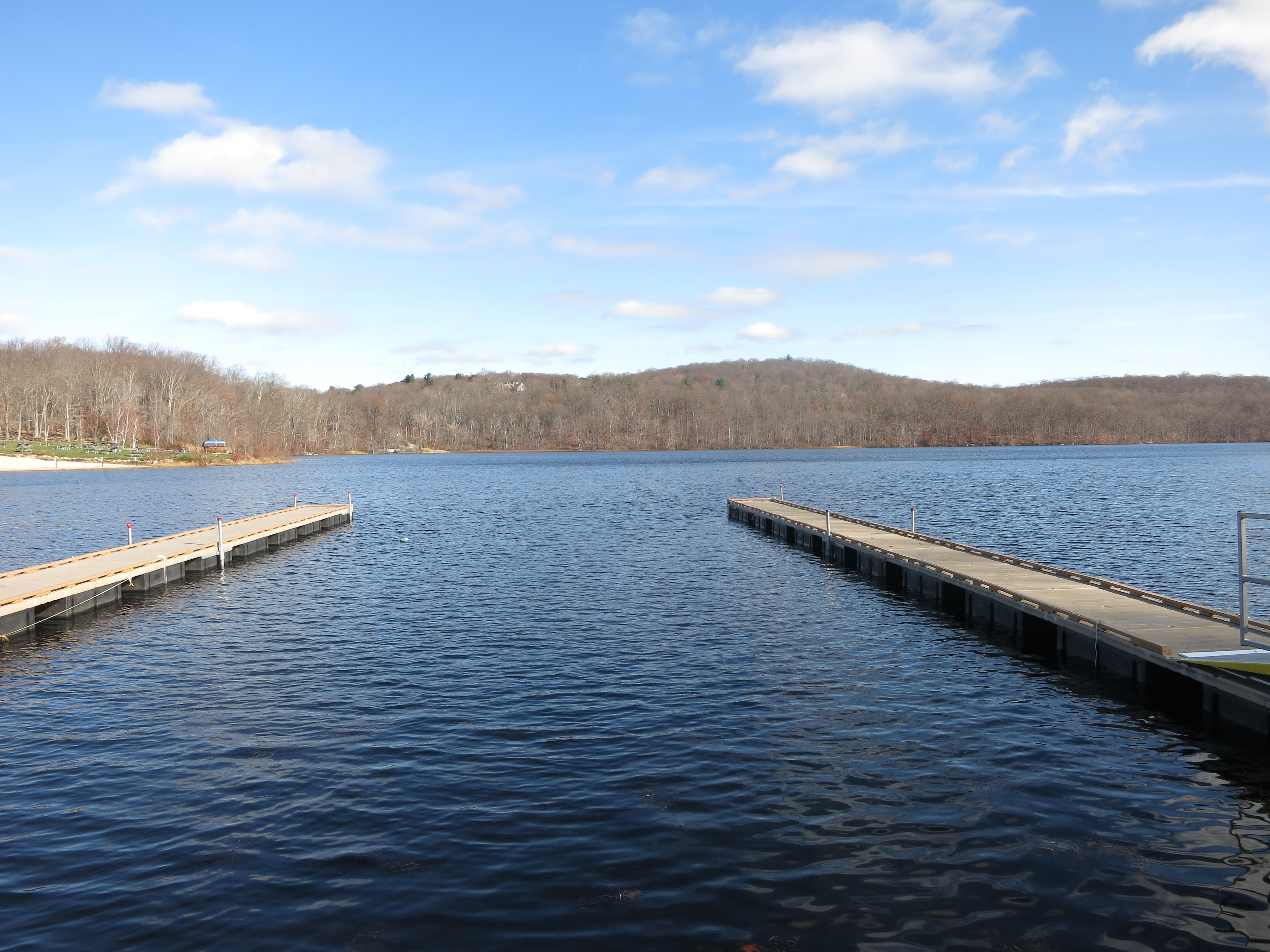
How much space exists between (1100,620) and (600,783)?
12.1m

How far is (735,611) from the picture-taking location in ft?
77.7

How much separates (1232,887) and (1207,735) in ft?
18.7

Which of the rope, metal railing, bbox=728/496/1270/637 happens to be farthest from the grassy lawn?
metal railing, bbox=728/496/1270/637

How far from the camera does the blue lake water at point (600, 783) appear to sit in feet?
27.4

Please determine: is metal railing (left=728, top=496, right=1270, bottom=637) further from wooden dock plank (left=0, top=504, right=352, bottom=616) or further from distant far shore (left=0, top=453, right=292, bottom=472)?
distant far shore (left=0, top=453, right=292, bottom=472)

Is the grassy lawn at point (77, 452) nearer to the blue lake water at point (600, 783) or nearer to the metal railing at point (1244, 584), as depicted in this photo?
the blue lake water at point (600, 783)

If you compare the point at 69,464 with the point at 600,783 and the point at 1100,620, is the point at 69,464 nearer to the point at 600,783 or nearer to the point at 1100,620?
the point at 600,783

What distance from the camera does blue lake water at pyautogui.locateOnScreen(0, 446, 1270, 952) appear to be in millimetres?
8352

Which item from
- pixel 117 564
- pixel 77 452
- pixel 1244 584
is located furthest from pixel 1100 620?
pixel 77 452

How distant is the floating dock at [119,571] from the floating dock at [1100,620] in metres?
25.2

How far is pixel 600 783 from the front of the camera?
11586 millimetres

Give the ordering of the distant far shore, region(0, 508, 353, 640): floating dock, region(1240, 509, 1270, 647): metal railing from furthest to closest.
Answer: the distant far shore < region(0, 508, 353, 640): floating dock < region(1240, 509, 1270, 647): metal railing

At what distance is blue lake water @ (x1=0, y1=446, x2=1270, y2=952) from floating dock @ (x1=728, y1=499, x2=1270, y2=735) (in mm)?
870

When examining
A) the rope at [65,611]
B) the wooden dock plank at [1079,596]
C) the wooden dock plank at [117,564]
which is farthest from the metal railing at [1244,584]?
the rope at [65,611]
